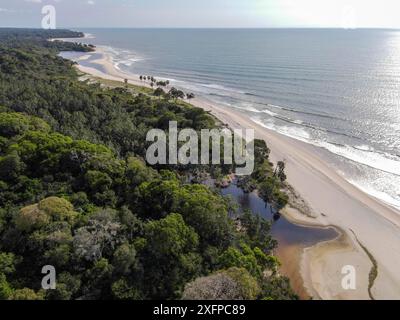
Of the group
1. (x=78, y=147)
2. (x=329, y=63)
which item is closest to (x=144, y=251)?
(x=78, y=147)

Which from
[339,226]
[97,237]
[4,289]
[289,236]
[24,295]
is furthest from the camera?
[339,226]

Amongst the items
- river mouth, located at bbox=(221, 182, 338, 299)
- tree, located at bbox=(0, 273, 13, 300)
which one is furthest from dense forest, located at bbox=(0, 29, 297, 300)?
river mouth, located at bbox=(221, 182, 338, 299)

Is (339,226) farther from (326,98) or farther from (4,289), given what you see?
(326,98)

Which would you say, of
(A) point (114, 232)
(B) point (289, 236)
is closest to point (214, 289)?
(A) point (114, 232)

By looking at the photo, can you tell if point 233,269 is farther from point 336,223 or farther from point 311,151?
point 311,151

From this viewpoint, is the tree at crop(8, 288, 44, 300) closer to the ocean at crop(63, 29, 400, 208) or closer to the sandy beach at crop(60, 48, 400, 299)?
the sandy beach at crop(60, 48, 400, 299)

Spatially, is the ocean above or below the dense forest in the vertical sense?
above

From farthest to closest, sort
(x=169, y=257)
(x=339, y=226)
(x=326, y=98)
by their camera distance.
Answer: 1. (x=326, y=98)
2. (x=339, y=226)
3. (x=169, y=257)
